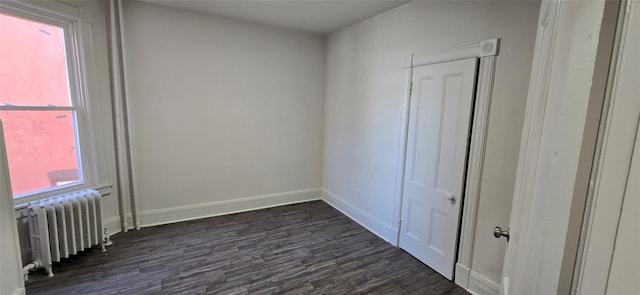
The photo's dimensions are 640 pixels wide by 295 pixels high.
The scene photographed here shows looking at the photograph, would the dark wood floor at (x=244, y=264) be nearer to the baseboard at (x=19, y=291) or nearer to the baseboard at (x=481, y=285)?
the baseboard at (x=481, y=285)

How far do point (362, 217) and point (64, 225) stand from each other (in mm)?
3021

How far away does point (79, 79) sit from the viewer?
104 inches

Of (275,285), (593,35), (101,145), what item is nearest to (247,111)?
(101,145)

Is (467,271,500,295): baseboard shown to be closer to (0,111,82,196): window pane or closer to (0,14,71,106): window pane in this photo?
(0,111,82,196): window pane

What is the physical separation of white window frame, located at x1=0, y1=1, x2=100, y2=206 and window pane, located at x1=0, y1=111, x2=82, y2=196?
0.05 m

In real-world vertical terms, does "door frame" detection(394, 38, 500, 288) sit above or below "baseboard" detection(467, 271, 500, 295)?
above

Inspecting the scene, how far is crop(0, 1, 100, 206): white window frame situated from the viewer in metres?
2.40

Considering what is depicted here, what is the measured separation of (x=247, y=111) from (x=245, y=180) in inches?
37.9

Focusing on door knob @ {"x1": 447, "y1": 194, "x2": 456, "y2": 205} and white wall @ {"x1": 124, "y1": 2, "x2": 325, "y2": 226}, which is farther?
white wall @ {"x1": 124, "y1": 2, "x2": 325, "y2": 226}

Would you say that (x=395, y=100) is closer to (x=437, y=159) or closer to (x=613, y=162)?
(x=437, y=159)

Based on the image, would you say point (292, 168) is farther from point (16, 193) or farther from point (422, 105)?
point (16, 193)

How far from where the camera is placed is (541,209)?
0.62m

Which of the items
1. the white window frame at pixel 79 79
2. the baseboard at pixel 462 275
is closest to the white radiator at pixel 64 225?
the white window frame at pixel 79 79

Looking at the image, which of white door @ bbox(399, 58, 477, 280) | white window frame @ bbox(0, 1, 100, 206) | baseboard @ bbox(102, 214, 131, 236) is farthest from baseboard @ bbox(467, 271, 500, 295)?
white window frame @ bbox(0, 1, 100, 206)
